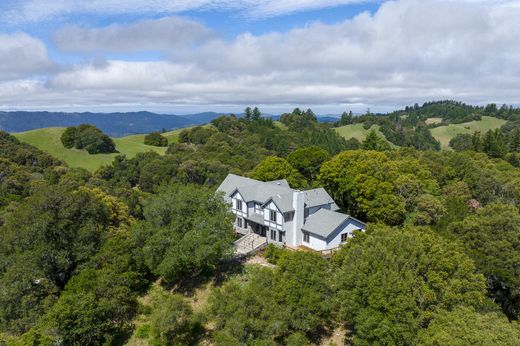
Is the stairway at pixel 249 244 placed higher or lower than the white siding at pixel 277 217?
lower

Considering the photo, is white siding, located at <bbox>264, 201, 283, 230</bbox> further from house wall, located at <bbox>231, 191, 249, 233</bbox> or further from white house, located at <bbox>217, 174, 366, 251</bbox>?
house wall, located at <bbox>231, 191, 249, 233</bbox>

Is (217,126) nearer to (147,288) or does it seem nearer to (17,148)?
(17,148)

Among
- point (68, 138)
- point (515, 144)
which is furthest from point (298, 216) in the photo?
point (68, 138)

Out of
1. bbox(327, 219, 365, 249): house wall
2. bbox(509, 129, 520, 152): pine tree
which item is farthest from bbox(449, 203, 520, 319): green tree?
bbox(509, 129, 520, 152): pine tree

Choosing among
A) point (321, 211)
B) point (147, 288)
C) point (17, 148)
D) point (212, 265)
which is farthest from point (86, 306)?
point (17, 148)

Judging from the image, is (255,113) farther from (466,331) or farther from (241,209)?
(466,331)

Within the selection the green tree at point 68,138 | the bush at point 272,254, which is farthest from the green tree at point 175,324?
the green tree at point 68,138

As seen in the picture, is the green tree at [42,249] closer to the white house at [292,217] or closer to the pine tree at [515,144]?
the white house at [292,217]
